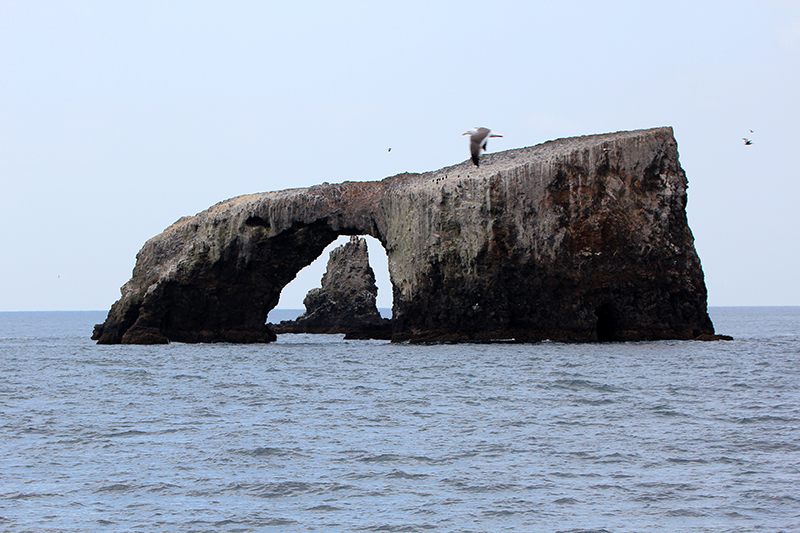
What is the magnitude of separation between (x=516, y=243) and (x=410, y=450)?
1024 inches

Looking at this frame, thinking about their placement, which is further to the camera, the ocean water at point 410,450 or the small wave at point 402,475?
the small wave at point 402,475

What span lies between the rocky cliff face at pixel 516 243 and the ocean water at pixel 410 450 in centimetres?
1021

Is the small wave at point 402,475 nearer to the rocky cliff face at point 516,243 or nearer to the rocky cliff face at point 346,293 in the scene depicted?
the rocky cliff face at point 516,243

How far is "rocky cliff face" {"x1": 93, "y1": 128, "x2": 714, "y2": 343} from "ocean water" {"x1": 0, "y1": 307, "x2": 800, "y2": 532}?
10.2 m

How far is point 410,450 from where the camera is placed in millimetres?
16125

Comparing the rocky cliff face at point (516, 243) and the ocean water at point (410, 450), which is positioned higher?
the rocky cliff face at point (516, 243)

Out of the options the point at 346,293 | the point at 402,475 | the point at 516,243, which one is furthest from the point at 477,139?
the point at 346,293

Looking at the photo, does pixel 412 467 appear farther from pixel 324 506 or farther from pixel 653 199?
pixel 653 199

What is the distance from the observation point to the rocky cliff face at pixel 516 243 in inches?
1583

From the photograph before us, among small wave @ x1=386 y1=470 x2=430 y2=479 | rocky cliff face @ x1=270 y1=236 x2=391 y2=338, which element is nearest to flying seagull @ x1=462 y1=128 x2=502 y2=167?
small wave @ x1=386 y1=470 x2=430 y2=479

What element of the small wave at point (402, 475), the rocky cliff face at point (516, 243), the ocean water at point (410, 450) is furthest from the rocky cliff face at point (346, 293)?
the small wave at point (402, 475)

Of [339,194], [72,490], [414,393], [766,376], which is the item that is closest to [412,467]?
[72,490]

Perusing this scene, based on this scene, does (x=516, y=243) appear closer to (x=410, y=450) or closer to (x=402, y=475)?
(x=410, y=450)

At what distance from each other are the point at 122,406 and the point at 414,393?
773cm
